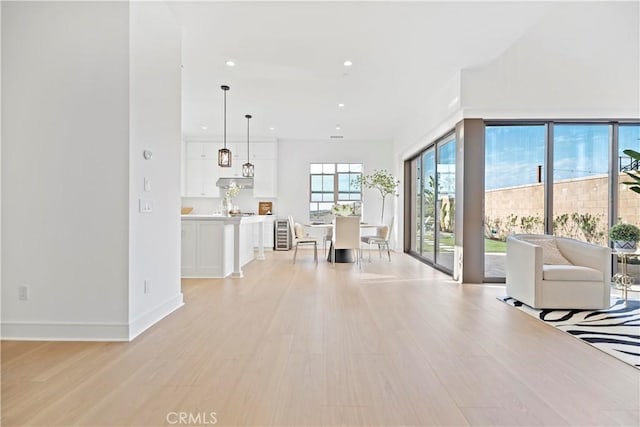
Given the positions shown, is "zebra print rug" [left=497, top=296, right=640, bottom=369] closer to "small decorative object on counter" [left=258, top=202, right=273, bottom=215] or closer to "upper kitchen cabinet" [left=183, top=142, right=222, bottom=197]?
"small decorative object on counter" [left=258, top=202, right=273, bottom=215]

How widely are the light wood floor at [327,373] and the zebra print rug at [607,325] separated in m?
0.13

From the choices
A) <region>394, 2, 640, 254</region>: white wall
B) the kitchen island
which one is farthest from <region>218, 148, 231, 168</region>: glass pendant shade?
<region>394, 2, 640, 254</region>: white wall

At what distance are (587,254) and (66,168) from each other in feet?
15.8

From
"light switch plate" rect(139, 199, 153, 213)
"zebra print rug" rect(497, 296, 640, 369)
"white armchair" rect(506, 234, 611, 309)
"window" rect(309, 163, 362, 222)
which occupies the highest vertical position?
"window" rect(309, 163, 362, 222)

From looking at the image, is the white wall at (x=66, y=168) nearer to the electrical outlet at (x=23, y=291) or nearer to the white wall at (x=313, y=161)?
the electrical outlet at (x=23, y=291)

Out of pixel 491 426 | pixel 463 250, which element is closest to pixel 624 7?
pixel 463 250

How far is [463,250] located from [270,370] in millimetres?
3490

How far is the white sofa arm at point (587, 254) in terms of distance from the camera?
3.40 metres

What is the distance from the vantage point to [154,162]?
9.79ft

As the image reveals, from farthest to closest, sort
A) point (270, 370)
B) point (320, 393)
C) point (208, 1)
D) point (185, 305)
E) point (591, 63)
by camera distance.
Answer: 1. point (591, 63)
2. point (185, 305)
3. point (208, 1)
4. point (270, 370)
5. point (320, 393)

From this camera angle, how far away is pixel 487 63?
446 centimetres

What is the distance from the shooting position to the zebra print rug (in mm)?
2438

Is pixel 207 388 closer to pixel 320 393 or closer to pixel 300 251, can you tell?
pixel 320 393

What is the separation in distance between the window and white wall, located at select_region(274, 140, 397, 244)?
0.15m
